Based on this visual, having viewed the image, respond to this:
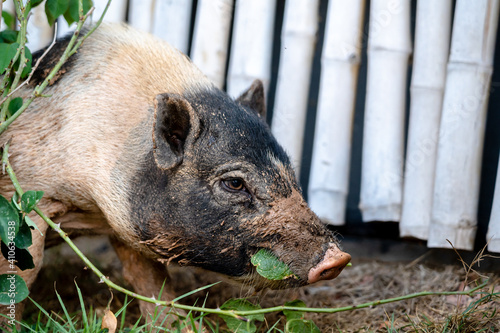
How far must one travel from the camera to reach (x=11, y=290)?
266 cm

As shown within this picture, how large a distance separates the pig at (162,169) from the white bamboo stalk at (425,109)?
1.40 metres

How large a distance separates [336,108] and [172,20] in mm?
1478

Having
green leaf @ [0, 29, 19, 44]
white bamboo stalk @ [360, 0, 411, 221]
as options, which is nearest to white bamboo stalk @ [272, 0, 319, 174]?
white bamboo stalk @ [360, 0, 411, 221]

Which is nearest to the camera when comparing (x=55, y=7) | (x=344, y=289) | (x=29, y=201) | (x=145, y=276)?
(x=29, y=201)

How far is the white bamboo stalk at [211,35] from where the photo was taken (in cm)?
448

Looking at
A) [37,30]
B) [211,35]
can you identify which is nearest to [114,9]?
[37,30]

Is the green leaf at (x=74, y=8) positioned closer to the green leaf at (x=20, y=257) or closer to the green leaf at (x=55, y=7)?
the green leaf at (x=55, y=7)

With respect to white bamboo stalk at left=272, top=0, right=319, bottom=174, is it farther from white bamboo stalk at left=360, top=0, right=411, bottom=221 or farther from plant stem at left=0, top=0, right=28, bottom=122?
plant stem at left=0, top=0, right=28, bottom=122

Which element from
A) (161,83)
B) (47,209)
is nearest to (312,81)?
(161,83)

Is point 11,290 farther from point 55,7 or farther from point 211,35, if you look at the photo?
point 211,35

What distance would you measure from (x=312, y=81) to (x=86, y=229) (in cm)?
246

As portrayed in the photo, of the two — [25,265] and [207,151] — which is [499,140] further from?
[25,265]

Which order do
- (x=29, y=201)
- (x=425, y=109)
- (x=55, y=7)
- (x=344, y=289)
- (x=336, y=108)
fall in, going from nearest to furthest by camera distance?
(x=29, y=201)
(x=55, y=7)
(x=425, y=109)
(x=344, y=289)
(x=336, y=108)

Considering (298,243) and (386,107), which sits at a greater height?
(386,107)
